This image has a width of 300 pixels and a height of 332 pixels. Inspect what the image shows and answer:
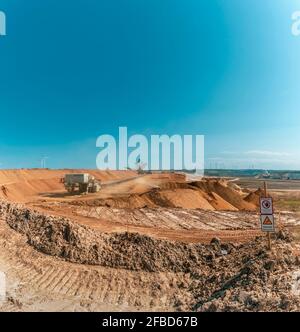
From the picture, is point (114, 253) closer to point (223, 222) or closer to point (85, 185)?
point (223, 222)

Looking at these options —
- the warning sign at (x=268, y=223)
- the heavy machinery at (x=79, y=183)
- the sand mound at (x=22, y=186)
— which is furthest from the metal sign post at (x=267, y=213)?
the heavy machinery at (x=79, y=183)

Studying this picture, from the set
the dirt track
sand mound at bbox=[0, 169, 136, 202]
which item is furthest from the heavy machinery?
the dirt track

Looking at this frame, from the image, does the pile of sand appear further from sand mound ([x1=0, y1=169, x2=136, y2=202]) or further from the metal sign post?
the metal sign post

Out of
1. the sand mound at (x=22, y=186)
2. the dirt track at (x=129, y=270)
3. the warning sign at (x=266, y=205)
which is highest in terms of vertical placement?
the warning sign at (x=266, y=205)

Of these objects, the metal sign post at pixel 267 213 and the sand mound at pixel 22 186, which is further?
the sand mound at pixel 22 186

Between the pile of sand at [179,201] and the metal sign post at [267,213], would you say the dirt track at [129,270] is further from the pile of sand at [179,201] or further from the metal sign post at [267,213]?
the pile of sand at [179,201]

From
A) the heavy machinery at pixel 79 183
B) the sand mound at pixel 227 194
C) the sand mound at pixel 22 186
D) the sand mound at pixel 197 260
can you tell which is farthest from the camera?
the heavy machinery at pixel 79 183

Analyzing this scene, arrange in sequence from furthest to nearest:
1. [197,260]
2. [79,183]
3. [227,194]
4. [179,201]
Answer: [79,183]
[227,194]
[179,201]
[197,260]

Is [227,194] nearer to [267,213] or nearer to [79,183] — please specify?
[79,183]

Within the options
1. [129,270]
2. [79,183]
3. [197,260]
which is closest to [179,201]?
[79,183]

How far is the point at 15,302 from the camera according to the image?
9977mm

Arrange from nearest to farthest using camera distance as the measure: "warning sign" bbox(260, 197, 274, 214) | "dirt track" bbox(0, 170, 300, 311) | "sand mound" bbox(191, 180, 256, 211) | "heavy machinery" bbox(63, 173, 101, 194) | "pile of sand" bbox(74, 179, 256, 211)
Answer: "dirt track" bbox(0, 170, 300, 311)
"warning sign" bbox(260, 197, 274, 214)
"pile of sand" bbox(74, 179, 256, 211)
"sand mound" bbox(191, 180, 256, 211)
"heavy machinery" bbox(63, 173, 101, 194)
